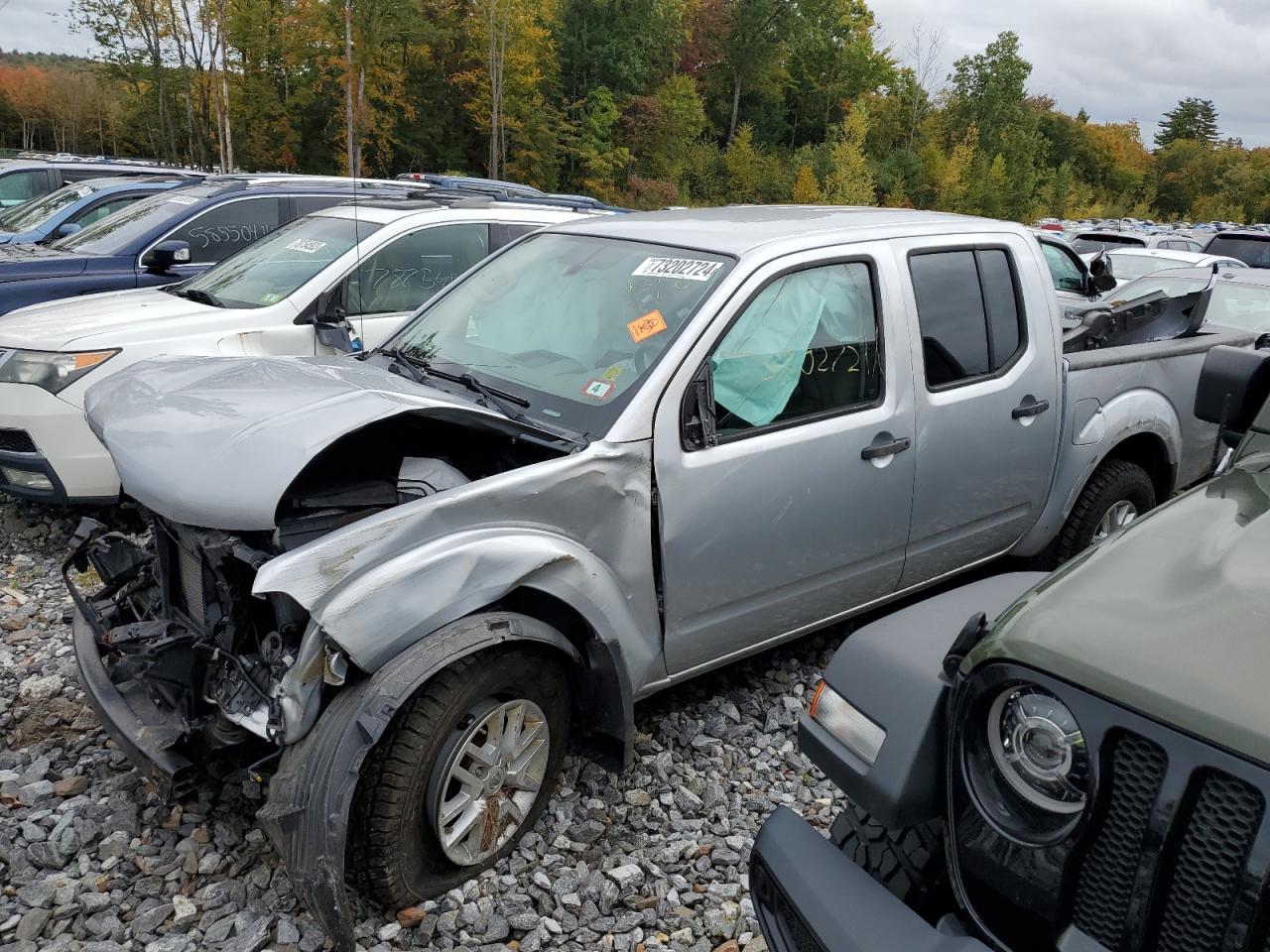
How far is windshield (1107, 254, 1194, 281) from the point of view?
1305cm

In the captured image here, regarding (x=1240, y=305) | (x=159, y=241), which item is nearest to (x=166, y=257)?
(x=159, y=241)

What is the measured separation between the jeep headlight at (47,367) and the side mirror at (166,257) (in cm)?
205

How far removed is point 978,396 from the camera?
12.6 ft

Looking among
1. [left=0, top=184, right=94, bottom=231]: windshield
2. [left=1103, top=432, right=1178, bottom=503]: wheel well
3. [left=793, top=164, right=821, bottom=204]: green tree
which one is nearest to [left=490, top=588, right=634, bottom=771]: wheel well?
[left=1103, top=432, right=1178, bottom=503]: wheel well

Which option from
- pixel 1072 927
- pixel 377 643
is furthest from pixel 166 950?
pixel 1072 927

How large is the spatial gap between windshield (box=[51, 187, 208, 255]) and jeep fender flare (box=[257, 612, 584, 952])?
6.37 metres

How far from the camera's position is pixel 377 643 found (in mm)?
2432

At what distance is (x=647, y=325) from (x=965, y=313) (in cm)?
150

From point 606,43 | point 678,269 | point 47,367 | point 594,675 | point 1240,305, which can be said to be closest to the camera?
point 594,675

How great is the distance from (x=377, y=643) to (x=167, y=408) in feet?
3.67

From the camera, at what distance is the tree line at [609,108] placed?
30.5 metres

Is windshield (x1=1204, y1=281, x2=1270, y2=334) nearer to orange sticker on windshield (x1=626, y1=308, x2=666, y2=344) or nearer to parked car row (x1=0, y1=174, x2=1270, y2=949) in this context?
parked car row (x1=0, y1=174, x2=1270, y2=949)

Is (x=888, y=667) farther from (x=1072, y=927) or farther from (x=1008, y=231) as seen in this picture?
(x=1008, y=231)

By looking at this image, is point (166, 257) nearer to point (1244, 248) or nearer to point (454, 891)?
point (454, 891)
